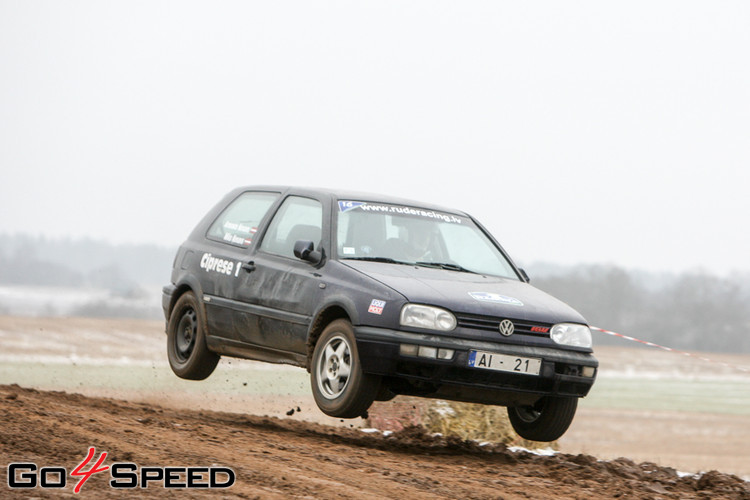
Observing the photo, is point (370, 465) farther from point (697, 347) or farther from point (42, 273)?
point (697, 347)

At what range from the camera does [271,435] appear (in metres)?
8.84

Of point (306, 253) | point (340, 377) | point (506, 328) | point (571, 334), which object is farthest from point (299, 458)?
point (571, 334)

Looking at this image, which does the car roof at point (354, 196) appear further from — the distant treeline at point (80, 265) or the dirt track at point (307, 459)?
the distant treeline at point (80, 265)

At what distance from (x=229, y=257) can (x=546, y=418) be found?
9.66ft

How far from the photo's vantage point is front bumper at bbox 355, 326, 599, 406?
26.3 feet

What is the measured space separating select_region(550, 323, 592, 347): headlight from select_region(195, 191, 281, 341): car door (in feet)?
8.43

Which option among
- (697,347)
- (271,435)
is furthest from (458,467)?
(697,347)

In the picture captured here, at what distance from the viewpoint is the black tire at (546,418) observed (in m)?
8.81

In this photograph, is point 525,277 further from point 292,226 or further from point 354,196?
point 292,226

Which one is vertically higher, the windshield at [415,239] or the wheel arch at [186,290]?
the windshield at [415,239]

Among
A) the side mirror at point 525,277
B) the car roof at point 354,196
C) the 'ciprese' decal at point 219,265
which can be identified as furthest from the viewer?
the 'ciprese' decal at point 219,265

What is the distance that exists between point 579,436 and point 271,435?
33.8 meters

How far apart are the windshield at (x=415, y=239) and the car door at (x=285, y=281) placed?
22cm

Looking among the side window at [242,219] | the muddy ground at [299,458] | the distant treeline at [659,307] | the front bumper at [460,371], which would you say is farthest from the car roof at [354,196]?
the distant treeline at [659,307]
